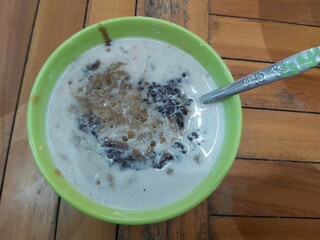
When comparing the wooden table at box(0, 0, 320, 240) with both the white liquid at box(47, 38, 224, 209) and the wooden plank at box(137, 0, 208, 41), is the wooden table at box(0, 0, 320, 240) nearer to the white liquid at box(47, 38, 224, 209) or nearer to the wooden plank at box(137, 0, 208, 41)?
the wooden plank at box(137, 0, 208, 41)

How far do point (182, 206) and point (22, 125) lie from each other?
0.39 m

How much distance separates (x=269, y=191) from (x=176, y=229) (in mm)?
220

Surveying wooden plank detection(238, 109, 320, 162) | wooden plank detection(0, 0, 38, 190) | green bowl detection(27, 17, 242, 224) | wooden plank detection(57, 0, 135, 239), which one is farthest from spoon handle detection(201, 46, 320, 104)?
wooden plank detection(0, 0, 38, 190)

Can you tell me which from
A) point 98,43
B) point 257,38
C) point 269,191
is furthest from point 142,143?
point 257,38

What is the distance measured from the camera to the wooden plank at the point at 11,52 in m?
0.71

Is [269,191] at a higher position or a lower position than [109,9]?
lower

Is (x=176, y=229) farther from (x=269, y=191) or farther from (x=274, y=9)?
(x=274, y=9)

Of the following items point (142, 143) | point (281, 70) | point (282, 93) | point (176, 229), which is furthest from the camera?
point (282, 93)

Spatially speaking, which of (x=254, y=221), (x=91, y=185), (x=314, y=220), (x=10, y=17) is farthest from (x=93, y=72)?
(x=314, y=220)

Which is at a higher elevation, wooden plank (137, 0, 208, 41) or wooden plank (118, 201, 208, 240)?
wooden plank (137, 0, 208, 41)

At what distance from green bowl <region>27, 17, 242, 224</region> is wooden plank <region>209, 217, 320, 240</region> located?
180 millimetres

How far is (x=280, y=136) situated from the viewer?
76cm

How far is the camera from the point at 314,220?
0.73 m

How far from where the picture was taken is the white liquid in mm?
552
